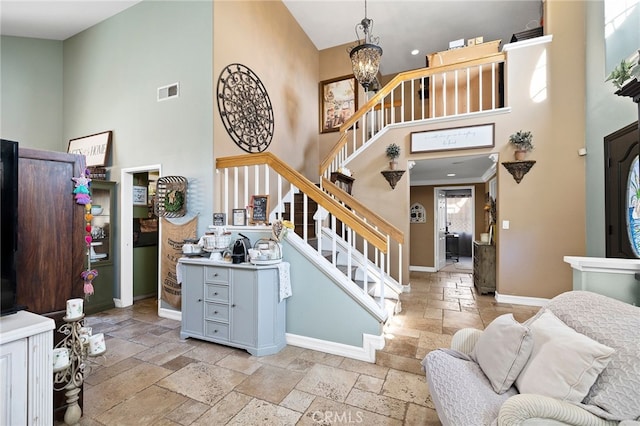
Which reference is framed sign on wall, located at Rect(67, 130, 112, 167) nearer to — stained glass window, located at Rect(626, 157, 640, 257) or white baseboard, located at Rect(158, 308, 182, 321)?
white baseboard, located at Rect(158, 308, 182, 321)

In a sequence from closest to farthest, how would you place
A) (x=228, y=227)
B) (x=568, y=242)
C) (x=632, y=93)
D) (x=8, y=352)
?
(x=8, y=352), (x=632, y=93), (x=228, y=227), (x=568, y=242)

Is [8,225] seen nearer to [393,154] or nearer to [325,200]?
[325,200]

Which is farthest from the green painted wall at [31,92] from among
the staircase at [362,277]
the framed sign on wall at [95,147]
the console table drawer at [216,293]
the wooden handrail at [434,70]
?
the wooden handrail at [434,70]

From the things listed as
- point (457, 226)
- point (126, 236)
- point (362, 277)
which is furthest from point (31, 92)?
point (457, 226)

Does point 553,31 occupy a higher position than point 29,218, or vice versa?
point 553,31

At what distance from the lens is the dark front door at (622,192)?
119 inches

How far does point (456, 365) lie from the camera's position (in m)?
1.67

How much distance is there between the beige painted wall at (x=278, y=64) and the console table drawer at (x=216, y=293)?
5.55 ft

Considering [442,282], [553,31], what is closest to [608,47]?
[553,31]

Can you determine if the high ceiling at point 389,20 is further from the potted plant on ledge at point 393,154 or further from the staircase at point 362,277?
the staircase at point 362,277

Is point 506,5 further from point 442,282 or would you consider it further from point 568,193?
point 442,282

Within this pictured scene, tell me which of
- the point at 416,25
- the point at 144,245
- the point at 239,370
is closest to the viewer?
the point at 239,370

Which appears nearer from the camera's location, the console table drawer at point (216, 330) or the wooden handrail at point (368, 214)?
the console table drawer at point (216, 330)

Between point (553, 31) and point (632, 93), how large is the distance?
3651 mm
